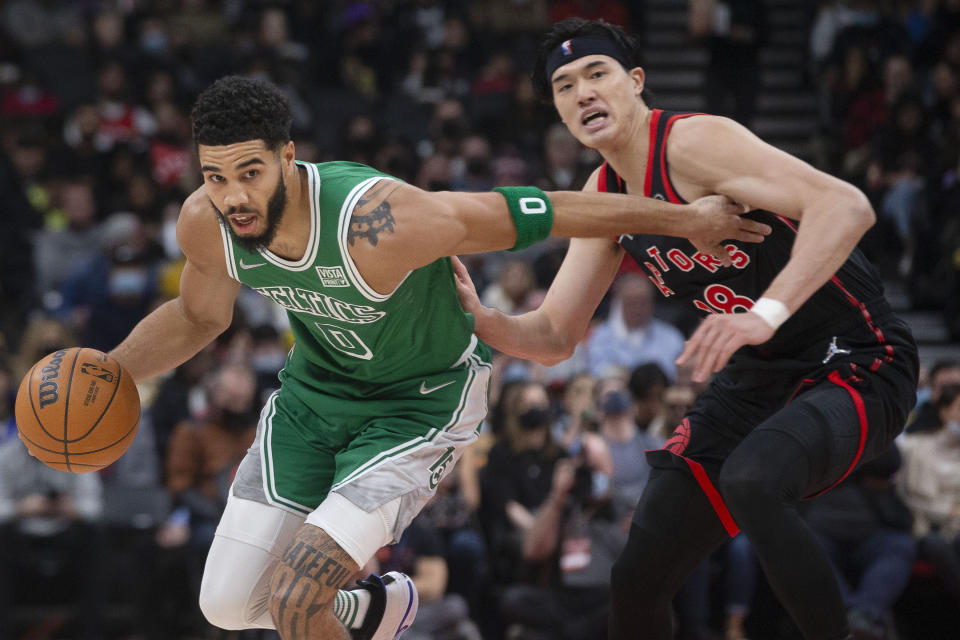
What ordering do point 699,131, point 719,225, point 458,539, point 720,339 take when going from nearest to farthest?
point 720,339 < point 719,225 < point 699,131 < point 458,539

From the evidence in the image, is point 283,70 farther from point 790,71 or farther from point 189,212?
point 189,212

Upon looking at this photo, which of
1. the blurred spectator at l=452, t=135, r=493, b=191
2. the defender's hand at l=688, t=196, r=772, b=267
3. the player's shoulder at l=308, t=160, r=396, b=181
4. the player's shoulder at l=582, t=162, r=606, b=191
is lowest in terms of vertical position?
the blurred spectator at l=452, t=135, r=493, b=191

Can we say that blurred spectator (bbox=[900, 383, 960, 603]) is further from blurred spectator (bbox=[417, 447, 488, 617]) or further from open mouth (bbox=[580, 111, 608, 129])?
open mouth (bbox=[580, 111, 608, 129])

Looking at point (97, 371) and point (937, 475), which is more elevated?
point (97, 371)

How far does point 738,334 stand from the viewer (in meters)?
3.47

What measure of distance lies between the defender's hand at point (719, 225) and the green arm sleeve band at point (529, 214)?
0.49 m

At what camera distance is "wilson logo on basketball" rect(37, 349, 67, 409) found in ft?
13.9

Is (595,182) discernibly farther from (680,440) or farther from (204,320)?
(204,320)

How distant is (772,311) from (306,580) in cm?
168

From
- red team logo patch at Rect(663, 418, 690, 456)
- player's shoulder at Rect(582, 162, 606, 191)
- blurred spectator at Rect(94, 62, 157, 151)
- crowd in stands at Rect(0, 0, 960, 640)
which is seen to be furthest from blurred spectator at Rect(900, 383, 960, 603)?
blurred spectator at Rect(94, 62, 157, 151)

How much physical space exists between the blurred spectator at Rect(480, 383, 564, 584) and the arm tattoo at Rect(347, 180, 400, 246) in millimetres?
3692

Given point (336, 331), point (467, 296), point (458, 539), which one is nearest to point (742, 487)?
point (467, 296)

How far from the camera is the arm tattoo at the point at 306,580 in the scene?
3730 millimetres

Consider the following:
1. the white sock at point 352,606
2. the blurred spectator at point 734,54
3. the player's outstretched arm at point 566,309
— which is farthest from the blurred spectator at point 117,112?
the white sock at point 352,606
